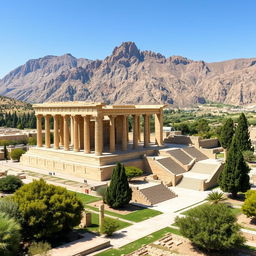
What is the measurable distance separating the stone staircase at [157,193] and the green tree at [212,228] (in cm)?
1142

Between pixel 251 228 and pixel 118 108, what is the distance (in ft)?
81.9

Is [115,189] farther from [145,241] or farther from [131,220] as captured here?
[145,241]

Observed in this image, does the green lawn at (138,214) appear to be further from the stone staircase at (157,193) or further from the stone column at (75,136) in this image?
the stone column at (75,136)

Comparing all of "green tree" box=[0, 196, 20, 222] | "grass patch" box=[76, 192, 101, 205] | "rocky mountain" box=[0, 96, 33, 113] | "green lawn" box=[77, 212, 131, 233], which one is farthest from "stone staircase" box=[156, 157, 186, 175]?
"rocky mountain" box=[0, 96, 33, 113]

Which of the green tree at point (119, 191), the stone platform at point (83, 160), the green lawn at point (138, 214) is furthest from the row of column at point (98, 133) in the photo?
the green lawn at point (138, 214)

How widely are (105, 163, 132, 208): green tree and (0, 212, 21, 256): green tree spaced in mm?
12868

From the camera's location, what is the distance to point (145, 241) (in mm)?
24859

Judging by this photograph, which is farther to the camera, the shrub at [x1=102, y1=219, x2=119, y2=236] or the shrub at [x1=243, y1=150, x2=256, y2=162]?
the shrub at [x1=243, y1=150, x2=256, y2=162]

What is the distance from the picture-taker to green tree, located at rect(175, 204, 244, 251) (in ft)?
70.8

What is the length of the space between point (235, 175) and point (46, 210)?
20.2 m

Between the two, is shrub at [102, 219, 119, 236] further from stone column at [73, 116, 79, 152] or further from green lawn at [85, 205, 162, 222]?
stone column at [73, 116, 79, 152]

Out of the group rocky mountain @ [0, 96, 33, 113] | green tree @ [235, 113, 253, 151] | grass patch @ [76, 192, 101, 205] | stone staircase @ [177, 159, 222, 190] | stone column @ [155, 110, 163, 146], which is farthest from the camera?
rocky mountain @ [0, 96, 33, 113]

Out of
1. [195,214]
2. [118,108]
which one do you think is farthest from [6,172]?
[195,214]

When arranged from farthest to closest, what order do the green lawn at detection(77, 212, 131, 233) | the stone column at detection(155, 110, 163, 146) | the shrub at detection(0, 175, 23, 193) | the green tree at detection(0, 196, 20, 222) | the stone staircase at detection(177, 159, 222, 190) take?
the stone column at detection(155, 110, 163, 146) < the stone staircase at detection(177, 159, 222, 190) < the shrub at detection(0, 175, 23, 193) < the green lawn at detection(77, 212, 131, 233) < the green tree at detection(0, 196, 20, 222)
